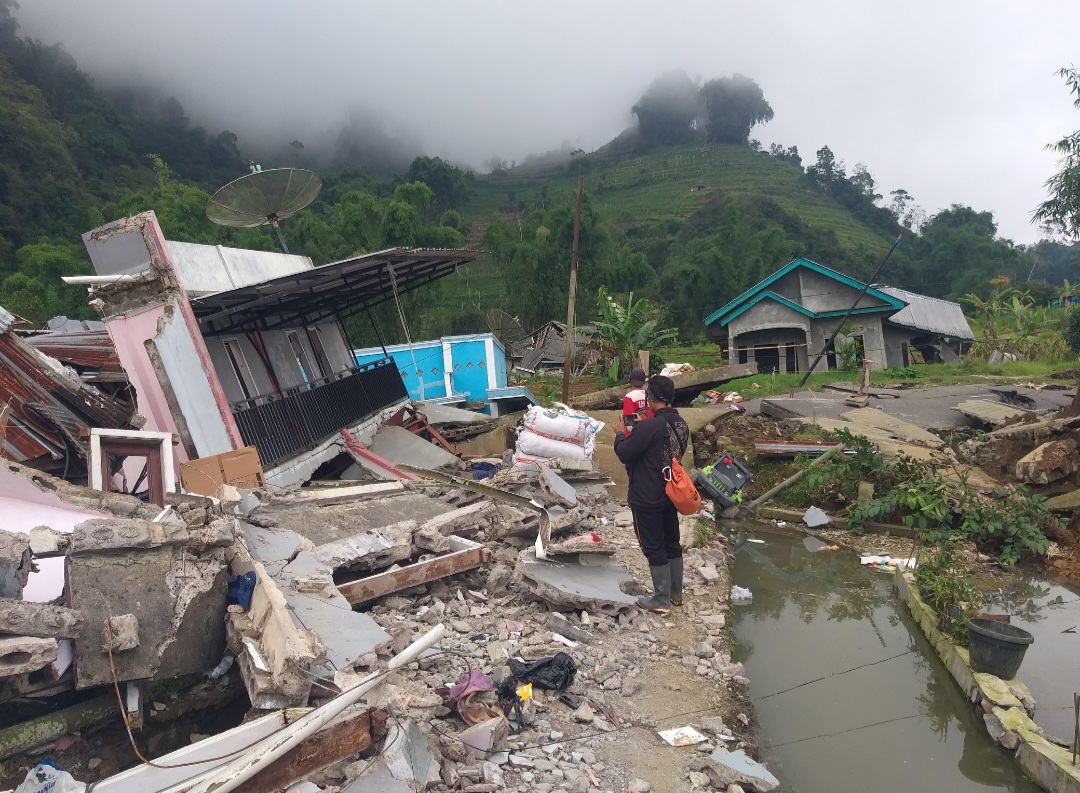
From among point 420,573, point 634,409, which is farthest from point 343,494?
point 634,409

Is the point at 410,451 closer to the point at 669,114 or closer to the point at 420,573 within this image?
the point at 420,573

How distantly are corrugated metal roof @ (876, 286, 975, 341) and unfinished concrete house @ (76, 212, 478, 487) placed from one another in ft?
63.3

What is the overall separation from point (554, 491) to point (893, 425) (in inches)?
278

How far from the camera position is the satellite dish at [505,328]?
29547 millimetres

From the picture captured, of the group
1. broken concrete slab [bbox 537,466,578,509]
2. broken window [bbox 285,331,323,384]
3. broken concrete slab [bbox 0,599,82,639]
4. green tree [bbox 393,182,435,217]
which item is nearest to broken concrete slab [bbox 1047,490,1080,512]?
broken concrete slab [bbox 537,466,578,509]

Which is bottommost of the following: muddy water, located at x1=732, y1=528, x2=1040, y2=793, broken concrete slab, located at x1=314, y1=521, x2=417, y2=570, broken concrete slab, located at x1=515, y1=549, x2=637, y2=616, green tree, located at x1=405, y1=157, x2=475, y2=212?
muddy water, located at x1=732, y1=528, x2=1040, y2=793

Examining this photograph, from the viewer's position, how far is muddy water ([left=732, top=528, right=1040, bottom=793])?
13.6 ft

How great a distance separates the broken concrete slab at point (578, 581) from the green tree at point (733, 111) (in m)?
98.5

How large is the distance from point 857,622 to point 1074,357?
23188mm

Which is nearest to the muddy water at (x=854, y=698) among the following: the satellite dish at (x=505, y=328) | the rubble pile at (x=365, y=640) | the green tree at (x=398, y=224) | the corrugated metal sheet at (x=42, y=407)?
the rubble pile at (x=365, y=640)

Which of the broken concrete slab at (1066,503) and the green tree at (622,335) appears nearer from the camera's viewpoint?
the broken concrete slab at (1066,503)

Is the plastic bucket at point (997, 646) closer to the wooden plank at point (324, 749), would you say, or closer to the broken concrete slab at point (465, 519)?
the wooden plank at point (324, 749)

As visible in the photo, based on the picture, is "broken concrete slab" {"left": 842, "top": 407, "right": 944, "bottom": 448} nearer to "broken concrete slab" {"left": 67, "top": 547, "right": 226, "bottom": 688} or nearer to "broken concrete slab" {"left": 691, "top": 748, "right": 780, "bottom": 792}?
"broken concrete slab" {"left": 691, "top": 748, "right": 780, "bottom": 792}

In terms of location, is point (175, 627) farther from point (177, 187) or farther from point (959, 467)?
point (177, 187)
